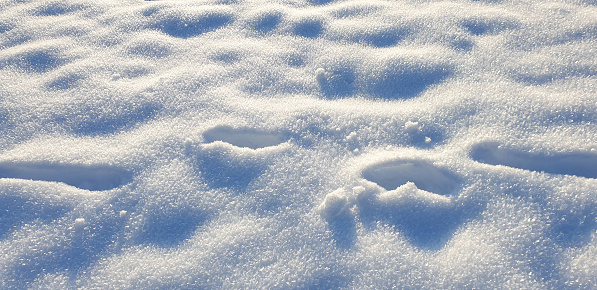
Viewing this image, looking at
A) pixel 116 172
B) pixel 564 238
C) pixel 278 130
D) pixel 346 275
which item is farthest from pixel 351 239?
pixel 116 172

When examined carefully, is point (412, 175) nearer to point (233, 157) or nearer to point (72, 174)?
point (233, 157)

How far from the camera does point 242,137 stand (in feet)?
5.01

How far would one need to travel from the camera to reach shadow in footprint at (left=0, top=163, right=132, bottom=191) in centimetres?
143

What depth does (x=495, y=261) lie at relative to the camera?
3.72ft

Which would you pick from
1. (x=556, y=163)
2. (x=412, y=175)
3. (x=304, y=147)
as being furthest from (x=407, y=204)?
(x=556, y=163)

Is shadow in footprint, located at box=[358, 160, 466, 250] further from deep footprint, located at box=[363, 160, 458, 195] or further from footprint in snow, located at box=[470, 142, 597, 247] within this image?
footprint in snow, located at box=[470, 142, 597, 247]

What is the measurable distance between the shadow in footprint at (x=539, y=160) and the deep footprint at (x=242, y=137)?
27.8 inches

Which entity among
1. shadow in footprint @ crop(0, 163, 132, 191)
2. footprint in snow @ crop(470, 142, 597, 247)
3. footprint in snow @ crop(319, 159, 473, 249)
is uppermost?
shadow in footprint @ crop(0, 163, 132, 191)

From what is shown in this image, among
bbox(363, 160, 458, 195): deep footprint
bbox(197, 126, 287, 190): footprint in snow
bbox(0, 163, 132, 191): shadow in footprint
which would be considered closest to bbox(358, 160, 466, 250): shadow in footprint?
bbox(363, 160, 458, 195): deep footprint

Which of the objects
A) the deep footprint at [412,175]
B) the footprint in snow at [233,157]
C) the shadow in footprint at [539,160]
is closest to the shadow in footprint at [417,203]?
the deep footprint at [412,175]

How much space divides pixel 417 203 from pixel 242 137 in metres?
0.67

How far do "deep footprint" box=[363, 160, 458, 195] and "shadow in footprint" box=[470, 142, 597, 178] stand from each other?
13 cm

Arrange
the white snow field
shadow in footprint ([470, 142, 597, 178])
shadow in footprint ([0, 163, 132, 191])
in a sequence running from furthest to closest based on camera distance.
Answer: shadow in footprint ([0, 163, 132, 191]) < shadow in footprint ([470, 142, 597, 178]) < the white snow field

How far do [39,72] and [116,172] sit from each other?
0.76 meters
